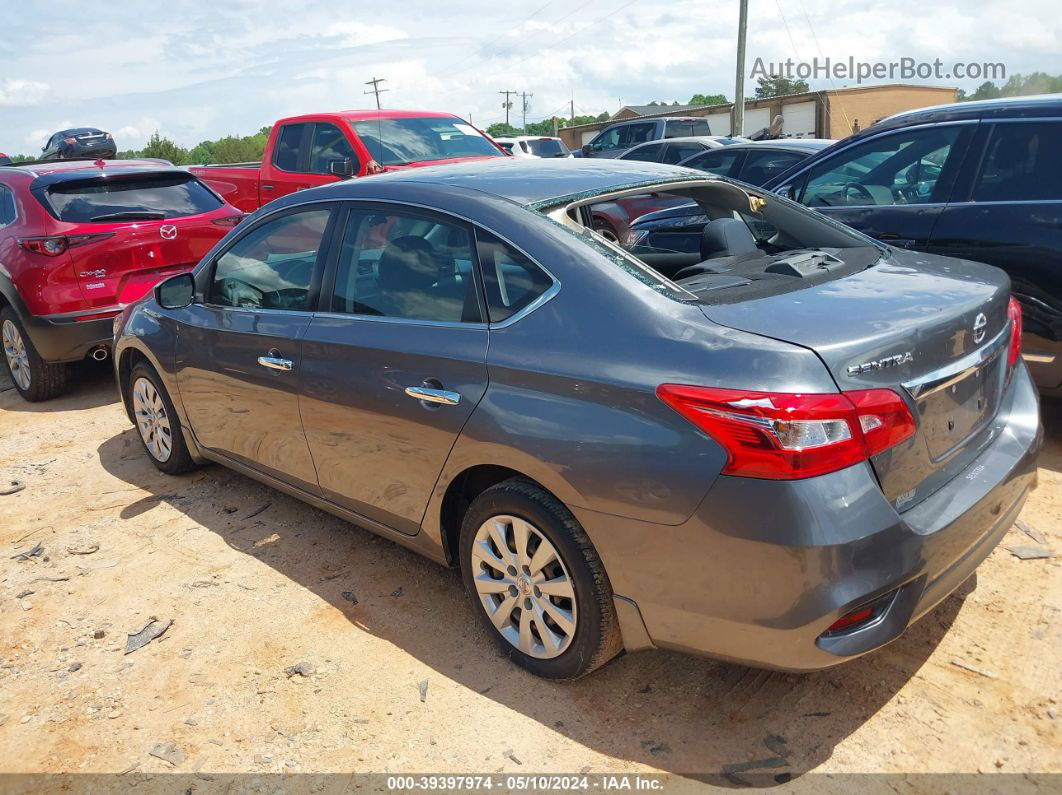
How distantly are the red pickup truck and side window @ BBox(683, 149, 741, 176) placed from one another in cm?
269

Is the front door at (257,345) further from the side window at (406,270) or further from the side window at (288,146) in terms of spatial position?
the side window at (288,146)

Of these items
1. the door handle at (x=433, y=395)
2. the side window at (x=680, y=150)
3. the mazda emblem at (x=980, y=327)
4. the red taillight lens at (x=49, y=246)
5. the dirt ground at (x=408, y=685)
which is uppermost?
the red taillight lens at (x=49, y=246)

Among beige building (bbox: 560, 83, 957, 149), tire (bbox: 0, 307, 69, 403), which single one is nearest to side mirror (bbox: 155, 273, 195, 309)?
tire (bbox: 0, 307, 69, 403)

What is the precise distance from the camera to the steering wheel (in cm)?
527

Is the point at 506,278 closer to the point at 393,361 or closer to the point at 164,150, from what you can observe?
the point at 393,361

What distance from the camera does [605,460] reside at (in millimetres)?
2480

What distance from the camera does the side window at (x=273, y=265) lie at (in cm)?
371

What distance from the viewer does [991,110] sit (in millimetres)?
4711

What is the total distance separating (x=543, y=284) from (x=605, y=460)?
2.10ft

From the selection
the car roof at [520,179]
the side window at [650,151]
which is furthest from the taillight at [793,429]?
the side window at [650,151]

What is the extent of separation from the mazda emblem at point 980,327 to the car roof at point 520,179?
1.25 metres

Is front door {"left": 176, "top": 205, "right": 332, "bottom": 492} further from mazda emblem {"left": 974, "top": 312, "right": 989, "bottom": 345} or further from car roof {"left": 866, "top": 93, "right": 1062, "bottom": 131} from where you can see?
car roof {"left": 866, "top": 93, "right": 1062, "bottom": 131}

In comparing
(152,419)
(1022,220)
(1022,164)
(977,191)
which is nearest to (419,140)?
(152,419)

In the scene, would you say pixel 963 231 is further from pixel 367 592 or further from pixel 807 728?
pixel 367 592
